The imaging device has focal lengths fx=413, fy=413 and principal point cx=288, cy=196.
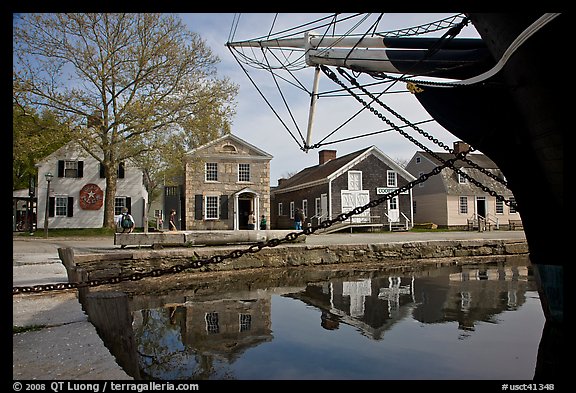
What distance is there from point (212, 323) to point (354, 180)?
23398 millimetres

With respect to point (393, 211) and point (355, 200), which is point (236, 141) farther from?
point (393, 211)

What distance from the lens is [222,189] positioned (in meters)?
27.7

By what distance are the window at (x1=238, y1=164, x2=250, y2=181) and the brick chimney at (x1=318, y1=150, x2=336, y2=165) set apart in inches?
355

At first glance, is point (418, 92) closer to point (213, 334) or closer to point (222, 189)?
point (213, 334)

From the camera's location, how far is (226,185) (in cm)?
2777

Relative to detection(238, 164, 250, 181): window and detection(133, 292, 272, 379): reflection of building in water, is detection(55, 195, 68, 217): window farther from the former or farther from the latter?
detection(133, 292, 272, 379): reflection of building in water

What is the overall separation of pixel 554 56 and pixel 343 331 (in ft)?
13.5

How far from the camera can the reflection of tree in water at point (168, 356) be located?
4176 millimetres

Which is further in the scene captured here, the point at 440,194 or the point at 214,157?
the point at 440,194

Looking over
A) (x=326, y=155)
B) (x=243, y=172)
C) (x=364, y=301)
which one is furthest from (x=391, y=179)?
(x=364, y=301)

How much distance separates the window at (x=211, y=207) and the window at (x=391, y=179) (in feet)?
39.9

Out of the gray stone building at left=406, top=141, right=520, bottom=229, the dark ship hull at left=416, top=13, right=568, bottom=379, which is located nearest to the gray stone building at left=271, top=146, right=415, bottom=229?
the gray stone building at left=406, top=141, right=520, bottom=229
